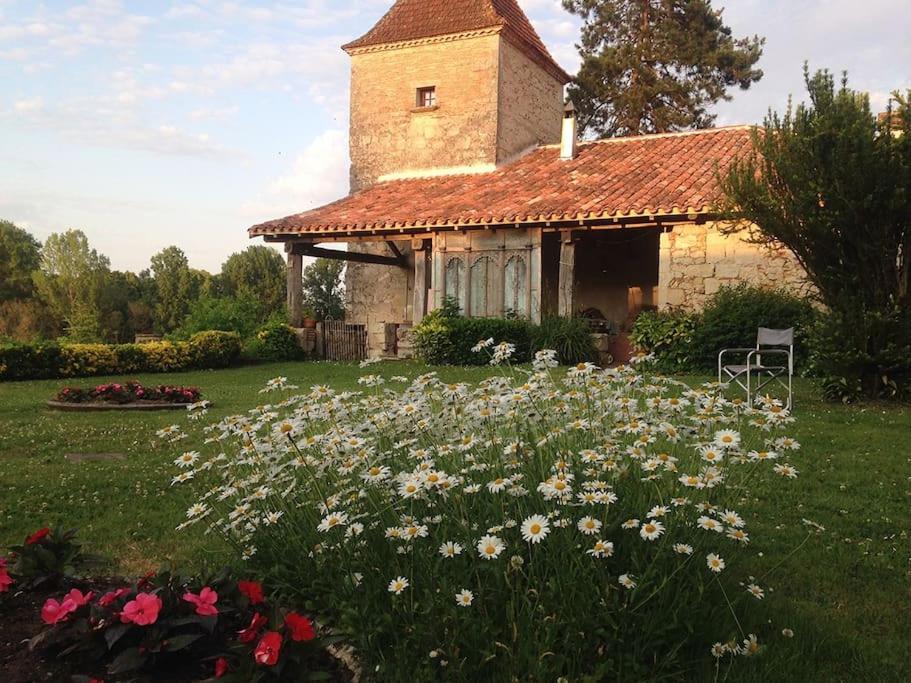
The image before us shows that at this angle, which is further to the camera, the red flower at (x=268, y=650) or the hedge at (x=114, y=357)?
the hedge at (x=114, y=357)

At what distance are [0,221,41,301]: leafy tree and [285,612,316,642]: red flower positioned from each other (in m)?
40.8

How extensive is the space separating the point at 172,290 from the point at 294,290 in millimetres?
22482

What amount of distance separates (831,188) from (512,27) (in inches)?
455

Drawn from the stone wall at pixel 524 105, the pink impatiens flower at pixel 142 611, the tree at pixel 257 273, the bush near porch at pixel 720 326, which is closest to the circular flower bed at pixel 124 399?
the bush near porch at pixel 720 326

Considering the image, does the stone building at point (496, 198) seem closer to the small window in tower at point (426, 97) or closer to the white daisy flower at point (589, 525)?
the small window in tower at point (426, 97)

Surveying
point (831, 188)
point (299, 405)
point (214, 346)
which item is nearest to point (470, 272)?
point (214, 346)

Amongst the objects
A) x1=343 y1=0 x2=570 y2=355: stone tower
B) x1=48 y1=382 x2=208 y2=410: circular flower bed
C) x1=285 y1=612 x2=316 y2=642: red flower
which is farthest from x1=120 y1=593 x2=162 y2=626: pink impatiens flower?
x1=343 y1=0 x2=570 y2=355: stone tower

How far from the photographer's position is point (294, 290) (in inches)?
679

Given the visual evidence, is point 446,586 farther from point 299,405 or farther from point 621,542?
point 299,405

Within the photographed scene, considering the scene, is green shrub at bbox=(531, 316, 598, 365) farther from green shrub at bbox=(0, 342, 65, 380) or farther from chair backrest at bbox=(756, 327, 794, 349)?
green shrub at bbox=(0, 342, 65, 380)

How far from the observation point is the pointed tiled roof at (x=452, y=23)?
17844 millimetres

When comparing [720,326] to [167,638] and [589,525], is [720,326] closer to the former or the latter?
[589,525]

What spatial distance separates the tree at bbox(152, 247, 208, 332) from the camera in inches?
1441

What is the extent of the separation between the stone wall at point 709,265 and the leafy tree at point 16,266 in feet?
112
